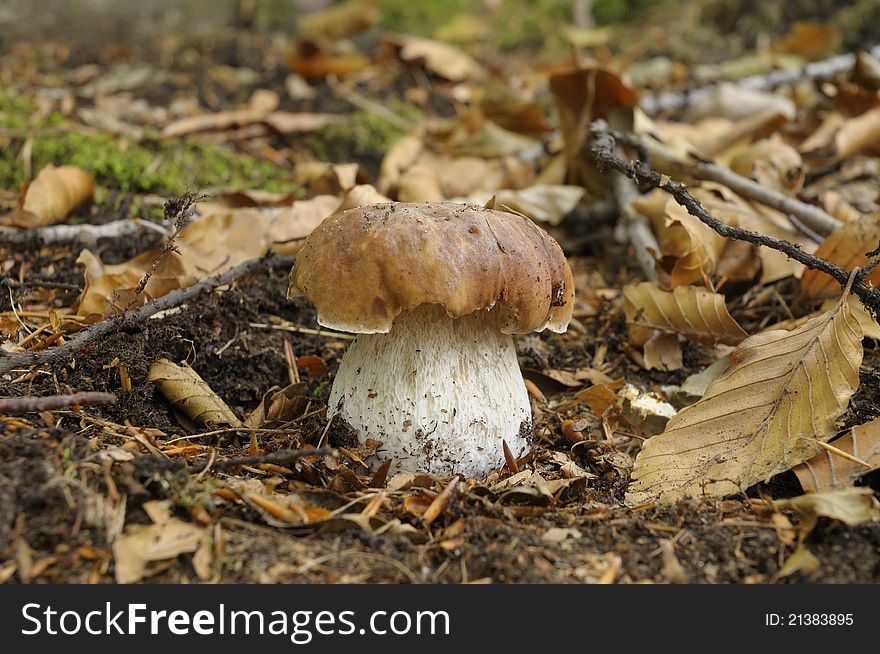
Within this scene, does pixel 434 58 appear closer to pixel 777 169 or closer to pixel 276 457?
pixel 777 169

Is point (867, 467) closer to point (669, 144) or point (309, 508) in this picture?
point (309, 508)

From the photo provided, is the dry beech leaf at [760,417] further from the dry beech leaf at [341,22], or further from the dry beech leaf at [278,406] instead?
the dry beech leaf at [341,22]

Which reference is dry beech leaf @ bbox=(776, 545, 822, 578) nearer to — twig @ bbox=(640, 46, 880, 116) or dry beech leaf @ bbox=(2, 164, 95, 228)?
dry beech leaf @ bbox=(2, 164, 95, 228)

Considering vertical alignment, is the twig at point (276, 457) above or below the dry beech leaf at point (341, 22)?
below

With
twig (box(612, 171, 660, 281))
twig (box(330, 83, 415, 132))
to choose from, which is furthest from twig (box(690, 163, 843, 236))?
twig (box(330, 83, 415, 132))

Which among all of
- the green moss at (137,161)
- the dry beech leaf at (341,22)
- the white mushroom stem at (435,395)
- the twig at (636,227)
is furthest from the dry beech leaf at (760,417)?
the dry beech leaf at (341,22)

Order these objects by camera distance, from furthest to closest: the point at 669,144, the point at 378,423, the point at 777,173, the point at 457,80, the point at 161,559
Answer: the point at 457,80, the point at 669,144, the point at 777,173, the point at 378,423, the point at 161,559

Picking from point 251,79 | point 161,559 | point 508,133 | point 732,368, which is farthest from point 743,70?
point 161,559
